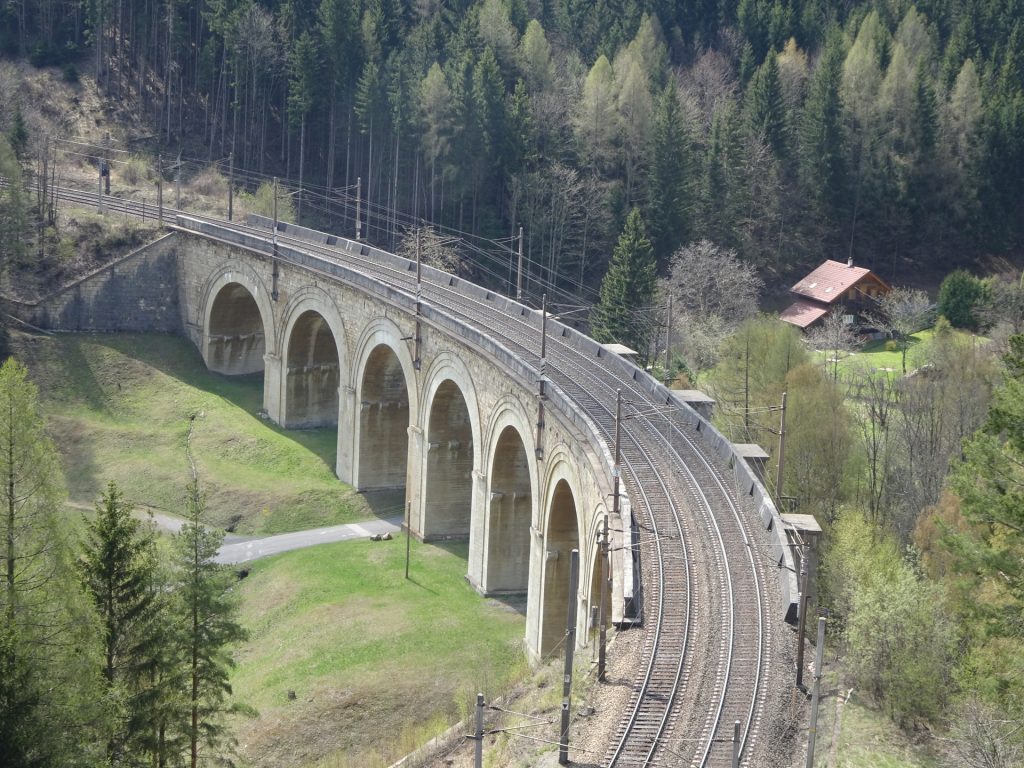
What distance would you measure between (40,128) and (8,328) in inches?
1031

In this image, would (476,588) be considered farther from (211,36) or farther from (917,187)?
(211,36)

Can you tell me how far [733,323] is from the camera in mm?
72312

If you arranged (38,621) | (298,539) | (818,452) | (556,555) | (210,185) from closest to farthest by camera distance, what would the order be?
(38,621) < (556,555) < (818,452) < (298,539) < (210,185)

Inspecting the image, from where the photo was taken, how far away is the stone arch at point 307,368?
66.9 meters

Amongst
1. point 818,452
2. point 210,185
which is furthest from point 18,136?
point 818,452

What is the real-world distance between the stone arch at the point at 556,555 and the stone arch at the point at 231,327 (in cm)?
3191

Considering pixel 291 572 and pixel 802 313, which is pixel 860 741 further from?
pixel 802 313

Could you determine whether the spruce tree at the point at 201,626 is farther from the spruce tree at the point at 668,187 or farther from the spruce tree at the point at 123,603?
the spruce tree at the point at 668,187

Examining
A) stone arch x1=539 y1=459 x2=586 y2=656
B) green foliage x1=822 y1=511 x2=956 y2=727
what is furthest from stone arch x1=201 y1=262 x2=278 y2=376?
green foliage x1=822 y1=511 x2=956 y2=727

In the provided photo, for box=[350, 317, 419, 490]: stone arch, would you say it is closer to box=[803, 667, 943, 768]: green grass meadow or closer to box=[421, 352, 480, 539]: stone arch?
box=[421, 352, 480, 539]: stone arch

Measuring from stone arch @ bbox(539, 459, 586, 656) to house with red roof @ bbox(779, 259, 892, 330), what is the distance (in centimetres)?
3773

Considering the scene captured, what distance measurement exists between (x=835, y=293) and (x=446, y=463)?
33.5 metres

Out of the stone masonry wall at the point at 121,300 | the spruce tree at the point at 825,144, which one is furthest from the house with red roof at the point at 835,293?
the stone masonry wall at the point at 121,300

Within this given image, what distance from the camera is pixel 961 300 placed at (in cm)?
7538
